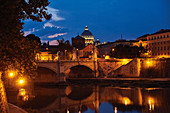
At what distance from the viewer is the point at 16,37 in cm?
1340

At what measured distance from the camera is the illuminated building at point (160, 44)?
76750mm

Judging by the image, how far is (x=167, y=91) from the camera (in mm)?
38750

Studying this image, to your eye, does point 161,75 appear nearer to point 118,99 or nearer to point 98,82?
point 98,82

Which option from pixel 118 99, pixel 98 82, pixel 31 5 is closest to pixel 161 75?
pixel 98 82

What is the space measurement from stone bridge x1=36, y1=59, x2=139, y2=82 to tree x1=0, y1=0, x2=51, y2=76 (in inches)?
1428

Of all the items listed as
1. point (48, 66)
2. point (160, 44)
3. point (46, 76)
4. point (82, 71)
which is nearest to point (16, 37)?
point (48, 66)

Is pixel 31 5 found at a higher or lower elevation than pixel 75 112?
higher

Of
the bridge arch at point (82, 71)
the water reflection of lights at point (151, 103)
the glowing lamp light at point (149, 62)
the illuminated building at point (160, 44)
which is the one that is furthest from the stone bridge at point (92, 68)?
the illuminated building at point (160, 44)

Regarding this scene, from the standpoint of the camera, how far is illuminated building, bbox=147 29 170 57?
76750 mm

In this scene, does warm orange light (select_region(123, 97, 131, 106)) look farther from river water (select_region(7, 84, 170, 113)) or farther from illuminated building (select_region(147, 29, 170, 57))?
illuminated building (select_region(147, 29, 170, 57))

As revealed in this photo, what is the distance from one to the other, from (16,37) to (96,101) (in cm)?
2364

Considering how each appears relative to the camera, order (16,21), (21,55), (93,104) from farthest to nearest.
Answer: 1. (93,104)
2. (21,55)
3. (16,21)

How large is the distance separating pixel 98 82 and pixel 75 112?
25084 mm

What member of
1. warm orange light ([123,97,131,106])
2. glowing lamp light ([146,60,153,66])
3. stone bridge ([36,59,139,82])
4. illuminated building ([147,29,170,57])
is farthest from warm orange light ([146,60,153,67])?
warm orange light ([123,97,131,106])
